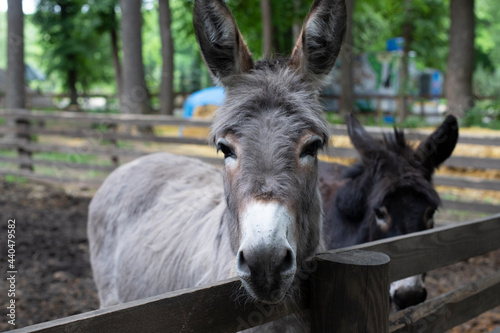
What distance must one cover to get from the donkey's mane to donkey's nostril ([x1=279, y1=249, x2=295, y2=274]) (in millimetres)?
585

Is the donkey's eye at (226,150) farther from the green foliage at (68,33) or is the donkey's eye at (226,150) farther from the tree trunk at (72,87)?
the tree trunk at (72,87)

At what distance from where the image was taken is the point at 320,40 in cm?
218

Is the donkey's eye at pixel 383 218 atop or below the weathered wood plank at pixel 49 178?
atop

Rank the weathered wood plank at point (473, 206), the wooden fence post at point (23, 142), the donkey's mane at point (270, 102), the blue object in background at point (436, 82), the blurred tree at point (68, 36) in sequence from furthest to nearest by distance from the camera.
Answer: the blue object in background at point (436, 82) → the blurred tree at point (68, 36) → the wooden fence post at point (23, 142) → the weathered wood plank at point (473, 206) → the donkey's mane at point (270, 102)

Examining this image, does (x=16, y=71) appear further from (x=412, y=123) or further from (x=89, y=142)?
(x=412, y=123)

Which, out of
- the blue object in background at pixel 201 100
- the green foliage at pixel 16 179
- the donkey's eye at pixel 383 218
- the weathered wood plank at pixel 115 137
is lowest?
the green foliage at pixel 16 179

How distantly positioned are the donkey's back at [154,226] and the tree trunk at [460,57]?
10.5m

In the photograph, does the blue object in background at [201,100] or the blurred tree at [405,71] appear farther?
the blue object in background at [201,100]

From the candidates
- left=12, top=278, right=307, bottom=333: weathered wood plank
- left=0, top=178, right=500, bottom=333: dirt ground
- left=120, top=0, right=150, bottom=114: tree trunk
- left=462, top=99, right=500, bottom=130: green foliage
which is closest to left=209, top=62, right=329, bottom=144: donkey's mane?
left=12, top=278, right=307, bottom=333: weathered wood plank

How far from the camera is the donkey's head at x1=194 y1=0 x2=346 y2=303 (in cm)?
154

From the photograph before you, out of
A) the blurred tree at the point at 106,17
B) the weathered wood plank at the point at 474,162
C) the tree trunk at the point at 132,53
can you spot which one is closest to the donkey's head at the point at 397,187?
the weathered wood plank at the point at 474,162

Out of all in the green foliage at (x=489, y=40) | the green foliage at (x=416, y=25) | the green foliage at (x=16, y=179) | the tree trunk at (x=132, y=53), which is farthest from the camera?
the green foliage at (x=489, y=40)

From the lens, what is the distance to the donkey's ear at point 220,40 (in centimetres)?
208

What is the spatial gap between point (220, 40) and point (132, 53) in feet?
35.1
